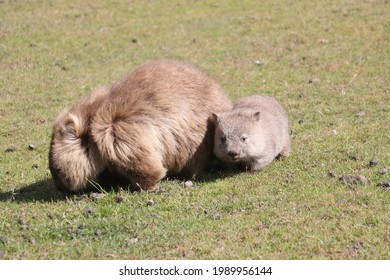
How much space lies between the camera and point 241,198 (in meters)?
8.43

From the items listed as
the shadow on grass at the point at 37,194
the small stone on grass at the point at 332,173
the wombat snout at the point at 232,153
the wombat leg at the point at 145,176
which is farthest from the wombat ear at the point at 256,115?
the shadow on grass at the point at 37,194

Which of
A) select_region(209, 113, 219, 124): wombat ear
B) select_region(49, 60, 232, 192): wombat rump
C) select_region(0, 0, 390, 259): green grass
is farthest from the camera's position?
select_region(209, 113, 219, 124): wombat ear

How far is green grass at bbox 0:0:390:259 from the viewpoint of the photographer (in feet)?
24.0

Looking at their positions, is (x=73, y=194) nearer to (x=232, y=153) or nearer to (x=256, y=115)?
(x=232, y=153)

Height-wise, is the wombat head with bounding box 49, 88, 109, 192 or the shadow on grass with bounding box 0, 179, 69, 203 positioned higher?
the wombat head with bounding box 49, 88, 109, 192

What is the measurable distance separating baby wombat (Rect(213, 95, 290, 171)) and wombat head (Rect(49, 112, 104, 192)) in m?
1.72

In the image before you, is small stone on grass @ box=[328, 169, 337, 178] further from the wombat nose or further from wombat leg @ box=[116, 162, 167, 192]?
wombat leg @ box=[116, 162, 167, 192]

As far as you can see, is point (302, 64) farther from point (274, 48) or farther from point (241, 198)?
point (241, 198)

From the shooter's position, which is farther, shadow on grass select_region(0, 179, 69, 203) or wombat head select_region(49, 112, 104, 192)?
shadow on grass select_region(0, 179, 69, 203)

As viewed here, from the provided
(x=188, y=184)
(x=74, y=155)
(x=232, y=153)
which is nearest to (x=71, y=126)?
(x=74, y=155)

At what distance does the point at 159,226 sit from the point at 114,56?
10590 mm

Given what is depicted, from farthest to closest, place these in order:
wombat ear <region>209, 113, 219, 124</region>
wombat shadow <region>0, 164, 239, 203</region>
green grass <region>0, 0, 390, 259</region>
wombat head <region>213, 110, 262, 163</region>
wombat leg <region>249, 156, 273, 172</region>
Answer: wombat leg <region>249, 156, 273, 172</region> → wombat ear <region>209, 113, 219, 124</region> → wombat head <region>213, 110, 262, 163</region> → wombat shadow <region>0, 164, 239, 203</region> → green grass <region>0, 0, 390, 259</region>

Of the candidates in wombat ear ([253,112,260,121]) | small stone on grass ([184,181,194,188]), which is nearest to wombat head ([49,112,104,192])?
small stone on grass ([184,181,194,188])

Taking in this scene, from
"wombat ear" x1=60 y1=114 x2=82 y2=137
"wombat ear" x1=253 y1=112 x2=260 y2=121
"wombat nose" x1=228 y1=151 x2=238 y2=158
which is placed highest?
"wombat ear" x1=60 y1=114 x2=82 y2=137
